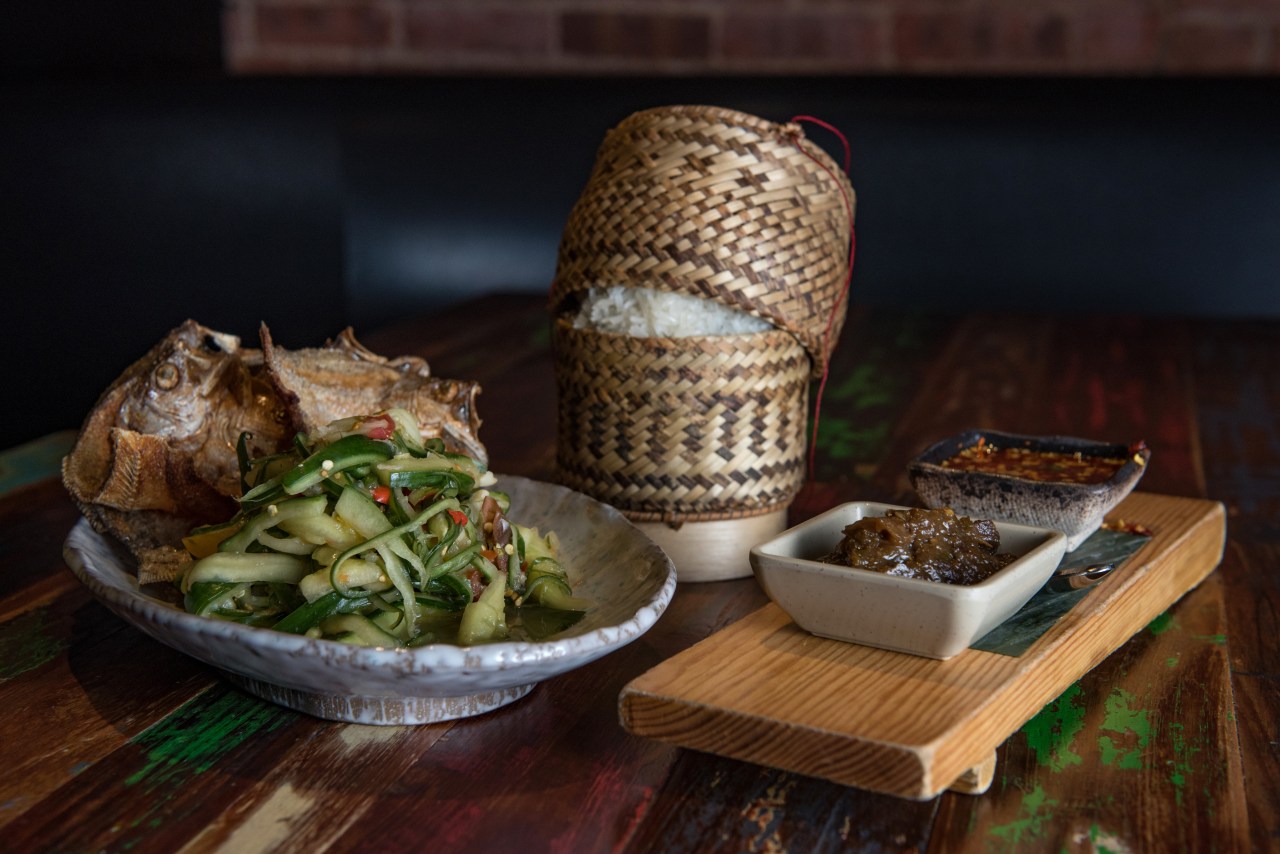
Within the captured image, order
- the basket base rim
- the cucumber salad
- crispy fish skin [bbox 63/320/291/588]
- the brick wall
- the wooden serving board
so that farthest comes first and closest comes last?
1. the brick wall
2. the basket base rim
3. crispy fish skin [bbox 63/320/291/588]
4. the cucumber salad
5. the wooden serving board

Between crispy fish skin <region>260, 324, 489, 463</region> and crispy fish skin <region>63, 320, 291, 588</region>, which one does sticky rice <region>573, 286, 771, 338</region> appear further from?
crispy fish skin <region>63, 320, 291, 588</region>

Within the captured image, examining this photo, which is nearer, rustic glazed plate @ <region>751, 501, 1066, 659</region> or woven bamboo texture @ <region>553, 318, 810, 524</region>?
rustic glazed plate @ <region>751, 501, 1066, 659</region>

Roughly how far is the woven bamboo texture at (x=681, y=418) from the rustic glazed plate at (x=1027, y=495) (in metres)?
0.14

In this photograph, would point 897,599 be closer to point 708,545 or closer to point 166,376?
point 708,545

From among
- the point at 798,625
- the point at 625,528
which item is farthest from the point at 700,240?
the point at 798,625

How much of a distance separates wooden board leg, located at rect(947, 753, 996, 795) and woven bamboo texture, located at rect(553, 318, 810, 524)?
1.37 feet

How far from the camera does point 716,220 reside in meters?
1.13

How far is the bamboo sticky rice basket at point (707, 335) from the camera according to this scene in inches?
44.7

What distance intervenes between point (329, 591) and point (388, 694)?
79 mm

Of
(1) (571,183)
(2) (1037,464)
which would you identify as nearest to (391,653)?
(2) (1037,464)

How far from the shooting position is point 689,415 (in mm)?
1160

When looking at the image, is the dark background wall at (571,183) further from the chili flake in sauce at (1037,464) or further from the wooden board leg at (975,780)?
the wooden board leg at (975,780)

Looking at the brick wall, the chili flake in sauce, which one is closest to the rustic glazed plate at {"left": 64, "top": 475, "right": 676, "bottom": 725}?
the chili flake in sauce

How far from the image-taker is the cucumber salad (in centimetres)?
87
